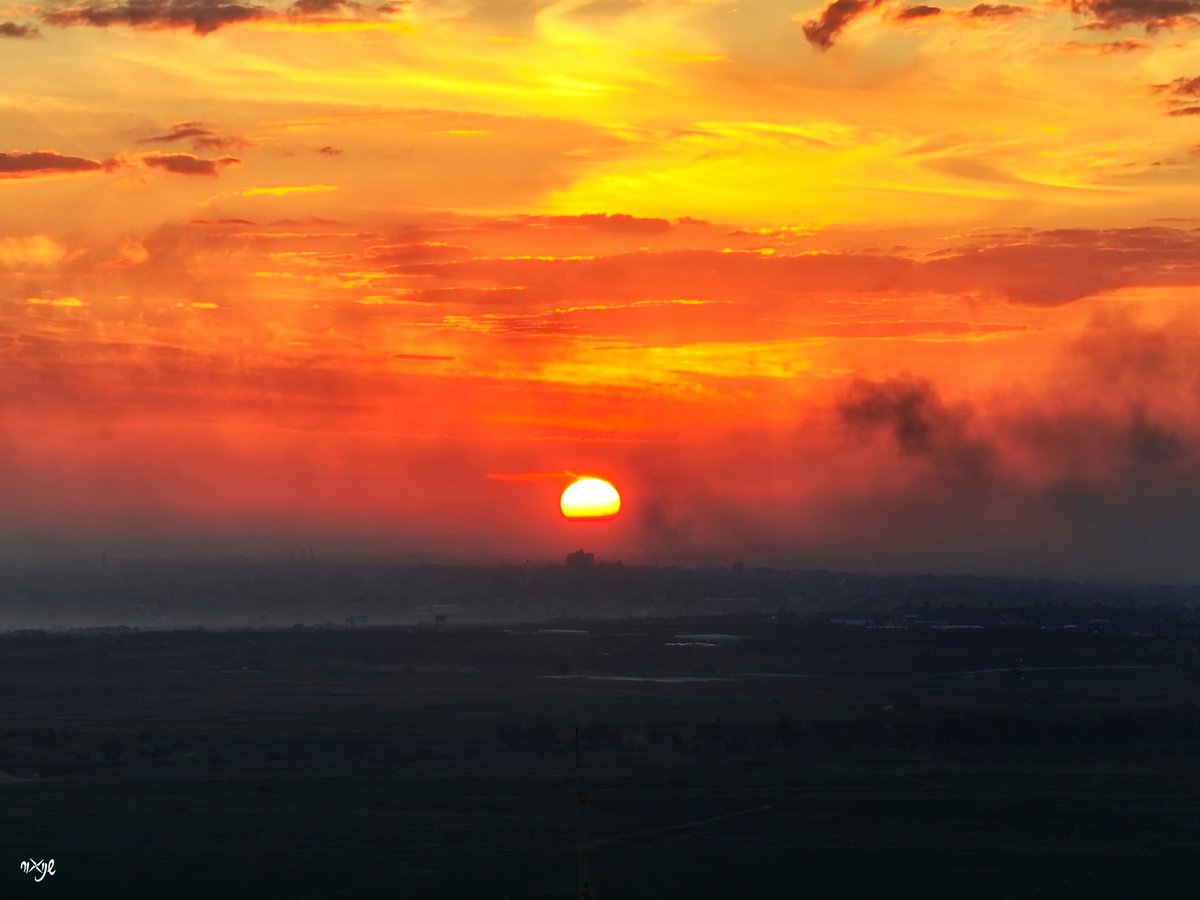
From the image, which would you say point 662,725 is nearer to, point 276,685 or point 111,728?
point 111,728

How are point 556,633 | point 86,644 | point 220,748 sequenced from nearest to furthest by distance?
point 220,748 → point 86,644 → point 556,633

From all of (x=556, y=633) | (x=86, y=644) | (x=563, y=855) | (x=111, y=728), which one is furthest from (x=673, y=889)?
(x=556, y=633)

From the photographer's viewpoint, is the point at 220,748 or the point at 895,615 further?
the point at 895,615

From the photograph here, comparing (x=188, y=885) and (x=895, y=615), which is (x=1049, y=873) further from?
(x=895, y=615)

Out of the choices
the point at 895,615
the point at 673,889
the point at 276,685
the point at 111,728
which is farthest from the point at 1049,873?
the point at 895,615

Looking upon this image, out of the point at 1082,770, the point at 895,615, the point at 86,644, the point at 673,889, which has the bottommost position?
the point at 673,889

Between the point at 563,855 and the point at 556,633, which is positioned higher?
the point at 556,633

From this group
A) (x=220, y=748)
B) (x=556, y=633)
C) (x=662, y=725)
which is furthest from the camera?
(x=556, y=633)
